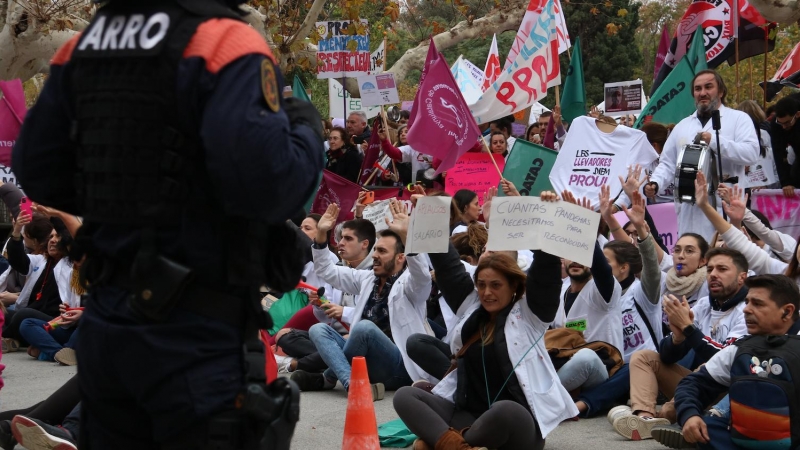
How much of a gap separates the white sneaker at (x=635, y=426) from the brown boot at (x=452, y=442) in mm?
1226

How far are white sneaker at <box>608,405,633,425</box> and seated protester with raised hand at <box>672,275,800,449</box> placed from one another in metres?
0.70

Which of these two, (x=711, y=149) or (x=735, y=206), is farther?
(x=711, y=149)

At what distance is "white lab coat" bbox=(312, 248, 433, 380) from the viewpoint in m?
7.76

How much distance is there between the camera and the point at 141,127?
9.21 ft

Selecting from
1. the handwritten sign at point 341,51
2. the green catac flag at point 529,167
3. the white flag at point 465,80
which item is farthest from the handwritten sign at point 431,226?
the white flag at point 465,80

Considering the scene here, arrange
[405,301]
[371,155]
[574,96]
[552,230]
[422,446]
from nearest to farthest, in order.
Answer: [552,230] → [422,446] → [405,301] → [574,96] → [371,155]

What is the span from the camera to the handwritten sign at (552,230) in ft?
17.7

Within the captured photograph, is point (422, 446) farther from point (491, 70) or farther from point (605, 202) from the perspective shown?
point (491, 70)

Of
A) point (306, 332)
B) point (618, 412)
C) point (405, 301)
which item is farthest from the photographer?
point (306, 332)

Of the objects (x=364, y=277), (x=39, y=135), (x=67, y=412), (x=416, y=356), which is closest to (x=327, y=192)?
(x=364, y=277)

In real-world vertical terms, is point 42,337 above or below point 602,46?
below

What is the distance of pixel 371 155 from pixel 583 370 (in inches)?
280

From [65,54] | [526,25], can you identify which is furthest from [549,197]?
[526,25]

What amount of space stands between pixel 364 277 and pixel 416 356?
4.72 ft
